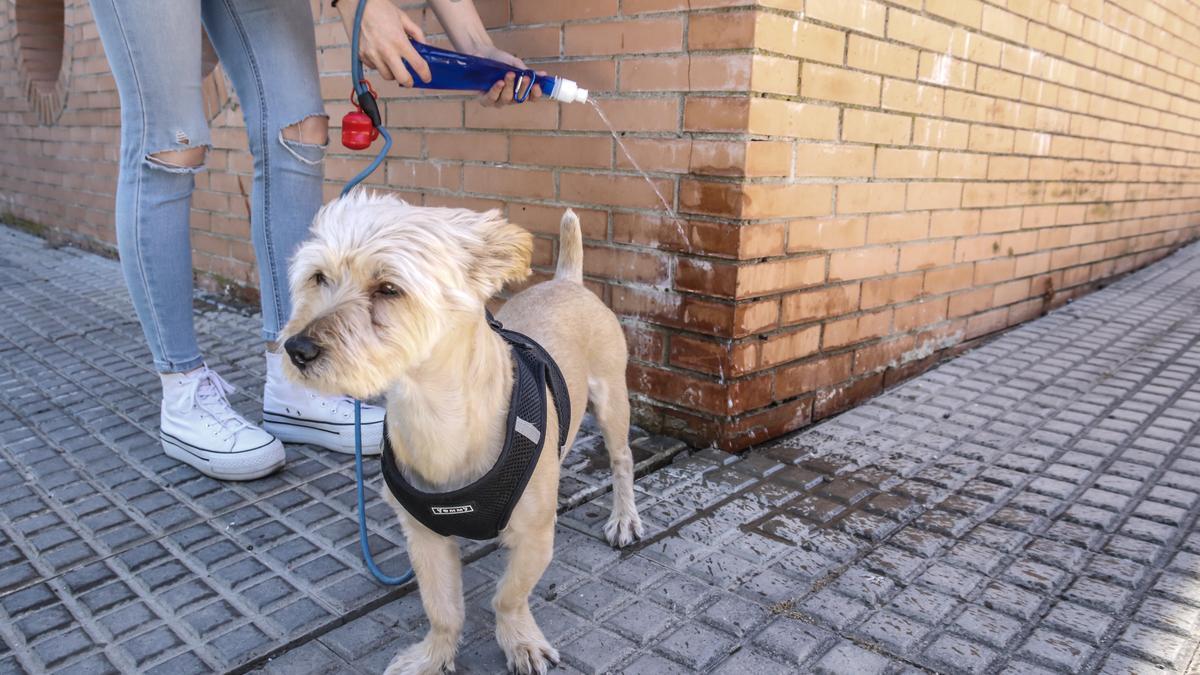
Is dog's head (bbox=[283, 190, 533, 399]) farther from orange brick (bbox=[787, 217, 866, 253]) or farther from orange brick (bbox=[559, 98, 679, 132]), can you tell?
orange brick (bbox=[787, 217, 866, 253])

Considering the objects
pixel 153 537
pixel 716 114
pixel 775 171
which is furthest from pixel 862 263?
pixel 153 537

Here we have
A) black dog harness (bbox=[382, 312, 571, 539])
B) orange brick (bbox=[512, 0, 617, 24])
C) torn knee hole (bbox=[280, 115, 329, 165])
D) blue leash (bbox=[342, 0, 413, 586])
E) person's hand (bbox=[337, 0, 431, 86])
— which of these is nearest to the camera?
black dog harness (bbox=[382, 312, 571, 539])

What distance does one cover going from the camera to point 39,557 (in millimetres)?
2273

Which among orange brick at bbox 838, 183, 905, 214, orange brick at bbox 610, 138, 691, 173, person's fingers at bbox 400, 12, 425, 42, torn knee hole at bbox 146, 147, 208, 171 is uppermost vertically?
person's fingers at bbox 400, 12, 425, 42

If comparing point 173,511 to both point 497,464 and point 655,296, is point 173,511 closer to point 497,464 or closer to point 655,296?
point 497,464

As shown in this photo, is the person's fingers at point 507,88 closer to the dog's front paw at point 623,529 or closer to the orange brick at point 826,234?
the orange brick at point 826,234

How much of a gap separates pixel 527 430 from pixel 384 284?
0.46m

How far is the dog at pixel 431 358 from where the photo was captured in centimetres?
164

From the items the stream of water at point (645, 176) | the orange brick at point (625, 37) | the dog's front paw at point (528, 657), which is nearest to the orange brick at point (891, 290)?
the stream of water at point (645, 176)

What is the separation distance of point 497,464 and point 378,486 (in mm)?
1121

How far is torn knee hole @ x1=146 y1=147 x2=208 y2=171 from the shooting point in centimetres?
250

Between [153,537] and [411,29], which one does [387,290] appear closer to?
[411,29]

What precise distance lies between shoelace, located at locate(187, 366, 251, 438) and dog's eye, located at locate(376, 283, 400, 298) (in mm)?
1341

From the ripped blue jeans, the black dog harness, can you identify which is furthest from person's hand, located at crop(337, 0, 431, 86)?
the black dog harness
